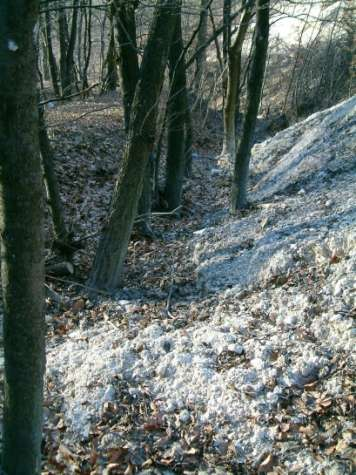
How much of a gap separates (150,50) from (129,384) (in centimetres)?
340

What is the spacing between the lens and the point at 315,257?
517cm

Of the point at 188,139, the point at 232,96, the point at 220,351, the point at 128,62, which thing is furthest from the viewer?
the point at 232,96

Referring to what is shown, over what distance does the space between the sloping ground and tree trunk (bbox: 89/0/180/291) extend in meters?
0.60

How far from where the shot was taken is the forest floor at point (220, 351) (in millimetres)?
3531

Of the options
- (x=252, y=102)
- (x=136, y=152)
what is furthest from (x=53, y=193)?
(x=252, y=102)

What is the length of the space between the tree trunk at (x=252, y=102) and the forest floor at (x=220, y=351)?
Answer: 52 centimetres

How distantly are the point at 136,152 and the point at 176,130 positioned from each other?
11.6 feet

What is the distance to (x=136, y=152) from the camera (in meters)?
5.19

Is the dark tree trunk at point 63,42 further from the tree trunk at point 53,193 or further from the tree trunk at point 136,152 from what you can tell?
the tree trunk at point 136,152

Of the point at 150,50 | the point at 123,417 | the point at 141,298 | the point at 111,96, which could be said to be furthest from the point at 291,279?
the point at 111,96

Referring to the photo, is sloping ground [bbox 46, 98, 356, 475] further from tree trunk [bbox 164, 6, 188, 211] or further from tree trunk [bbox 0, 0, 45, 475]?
tree trunk [bbox 164, 6, 188, 211]

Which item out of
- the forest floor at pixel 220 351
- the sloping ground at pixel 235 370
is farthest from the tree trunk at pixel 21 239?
the sloping ground at pixel 235 370

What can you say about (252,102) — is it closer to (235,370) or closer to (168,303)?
(168,303)

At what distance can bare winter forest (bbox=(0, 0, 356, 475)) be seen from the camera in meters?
2.45
